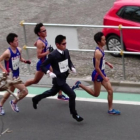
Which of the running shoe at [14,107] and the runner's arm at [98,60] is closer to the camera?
the runner's arm at [98,60]

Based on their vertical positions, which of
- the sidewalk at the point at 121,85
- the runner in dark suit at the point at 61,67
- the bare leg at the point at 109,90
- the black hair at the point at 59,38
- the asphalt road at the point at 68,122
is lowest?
the sidewalk at the point at 121,85

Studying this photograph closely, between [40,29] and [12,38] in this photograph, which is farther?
[40,29]

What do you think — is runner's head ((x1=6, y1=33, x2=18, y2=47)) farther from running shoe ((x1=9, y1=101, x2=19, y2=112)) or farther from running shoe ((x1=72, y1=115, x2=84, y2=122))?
running shoe ((x1=72, y1=115, x2=84, y2=122))

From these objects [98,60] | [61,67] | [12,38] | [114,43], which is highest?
[12,38]

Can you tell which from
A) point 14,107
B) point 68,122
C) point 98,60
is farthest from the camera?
point 14,107

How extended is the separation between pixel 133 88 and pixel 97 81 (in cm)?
177

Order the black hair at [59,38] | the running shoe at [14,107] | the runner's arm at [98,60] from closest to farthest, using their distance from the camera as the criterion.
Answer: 1. the black hair at [59,38]
2. the runner's arm at [98,60]
3. the running shoe at [14,107]

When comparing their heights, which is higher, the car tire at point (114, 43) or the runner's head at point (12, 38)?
the runner's head at point (12, 38)

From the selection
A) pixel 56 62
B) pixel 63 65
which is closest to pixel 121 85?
pixel 63 65

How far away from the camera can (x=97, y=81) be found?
338 inches

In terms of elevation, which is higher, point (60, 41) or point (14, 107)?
point (60, 41)

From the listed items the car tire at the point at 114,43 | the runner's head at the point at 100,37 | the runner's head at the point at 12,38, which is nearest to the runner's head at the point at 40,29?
the runner's head at the point at 12,38

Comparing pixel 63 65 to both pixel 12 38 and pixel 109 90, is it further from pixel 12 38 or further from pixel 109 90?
pixel 12 38

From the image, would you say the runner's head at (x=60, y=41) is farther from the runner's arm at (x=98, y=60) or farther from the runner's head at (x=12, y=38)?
the runner's head at (x=12, y=38)
